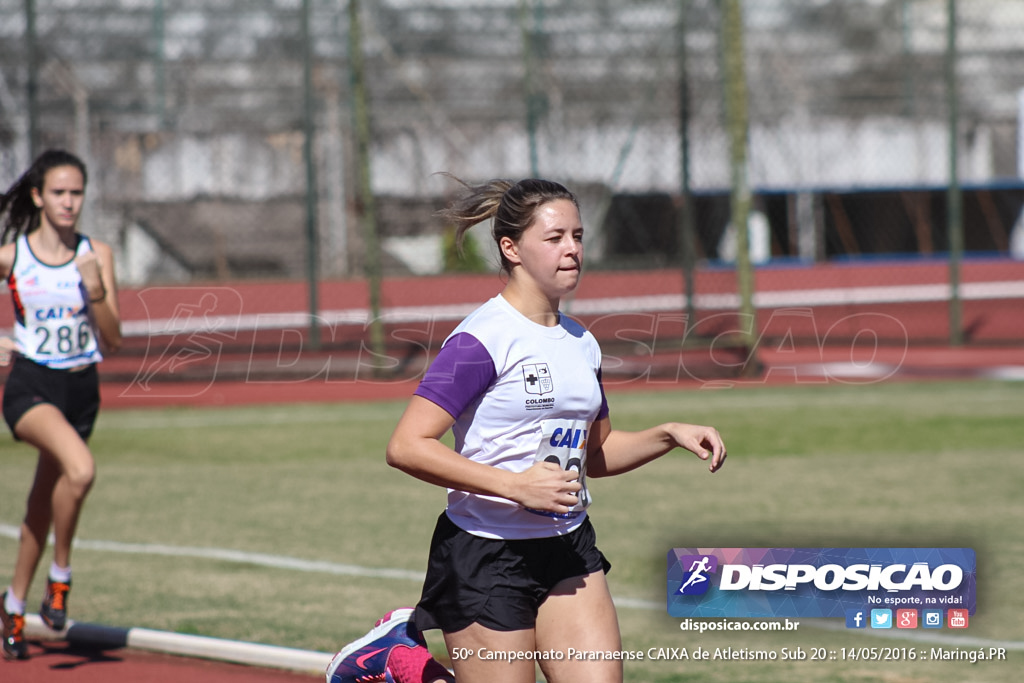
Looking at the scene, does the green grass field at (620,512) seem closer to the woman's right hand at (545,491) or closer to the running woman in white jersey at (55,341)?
the running woman in white jersey at (55,341)

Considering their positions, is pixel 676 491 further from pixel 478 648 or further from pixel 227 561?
pixel 478 648

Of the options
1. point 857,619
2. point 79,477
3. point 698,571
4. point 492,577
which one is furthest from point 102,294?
point 857,619

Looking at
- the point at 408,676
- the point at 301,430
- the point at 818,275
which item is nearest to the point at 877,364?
the point at 301,430

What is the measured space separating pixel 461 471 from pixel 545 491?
243mm

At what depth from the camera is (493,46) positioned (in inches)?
938

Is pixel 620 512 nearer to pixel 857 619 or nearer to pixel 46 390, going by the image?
pixel 857 619

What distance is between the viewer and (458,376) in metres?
3.73

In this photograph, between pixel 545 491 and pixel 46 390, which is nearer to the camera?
pixel 545 491

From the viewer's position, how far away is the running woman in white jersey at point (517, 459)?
372 centimetres

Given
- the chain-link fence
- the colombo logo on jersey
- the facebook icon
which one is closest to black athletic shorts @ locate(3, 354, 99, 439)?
the colombo logo on jersey

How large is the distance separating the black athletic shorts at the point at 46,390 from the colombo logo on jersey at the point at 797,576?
3390 mm

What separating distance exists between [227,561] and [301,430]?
5.42 meters

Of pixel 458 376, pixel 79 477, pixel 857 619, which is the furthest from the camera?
pixel 79 477

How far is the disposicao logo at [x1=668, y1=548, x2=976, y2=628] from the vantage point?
4383mm
